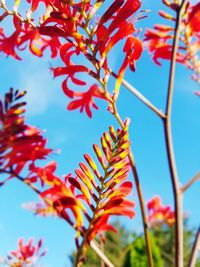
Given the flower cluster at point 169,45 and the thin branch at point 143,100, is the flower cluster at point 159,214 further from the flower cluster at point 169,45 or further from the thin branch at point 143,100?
the thin branch at point 143,100

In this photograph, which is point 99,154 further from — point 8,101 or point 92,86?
point 92,86

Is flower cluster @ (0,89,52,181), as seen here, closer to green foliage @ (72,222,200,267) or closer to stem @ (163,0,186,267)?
stem @ (163,0,186,267)

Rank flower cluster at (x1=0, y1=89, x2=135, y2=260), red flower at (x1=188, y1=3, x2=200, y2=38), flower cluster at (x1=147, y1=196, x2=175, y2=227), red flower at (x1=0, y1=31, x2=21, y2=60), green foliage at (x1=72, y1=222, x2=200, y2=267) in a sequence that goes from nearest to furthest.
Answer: flower cluster at (x1=0, y1=89, x2=135, y2=260)
red flower at (x1=0, y1=31, x2=21, y2=60)
red flower at (x1=188, y1=3, x2=200, y2=38)
flower cluster at (x1=147, y1=196, x2=175, y2=227)
green foliage at (x1=72, y1=222, x2=200, y2=267)

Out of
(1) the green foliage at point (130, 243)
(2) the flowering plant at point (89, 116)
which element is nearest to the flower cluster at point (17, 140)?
(2) the flowering plant at point (89, 116)

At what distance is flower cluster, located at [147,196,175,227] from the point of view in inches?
192

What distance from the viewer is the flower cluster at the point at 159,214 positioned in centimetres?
489

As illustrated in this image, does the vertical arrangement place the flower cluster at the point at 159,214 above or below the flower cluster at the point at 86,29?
above

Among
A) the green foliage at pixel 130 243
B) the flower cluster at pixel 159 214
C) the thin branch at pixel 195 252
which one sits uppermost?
the green foliage at pixel 130 243

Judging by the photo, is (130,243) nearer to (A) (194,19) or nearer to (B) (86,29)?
(A) (194,19)

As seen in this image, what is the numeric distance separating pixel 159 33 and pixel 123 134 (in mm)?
1698

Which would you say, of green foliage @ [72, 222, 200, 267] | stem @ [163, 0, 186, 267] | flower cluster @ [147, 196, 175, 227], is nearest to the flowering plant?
stem @ [163, 0, 186, 267]

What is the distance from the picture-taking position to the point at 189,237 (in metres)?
16.5

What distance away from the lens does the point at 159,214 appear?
4977 millimetres

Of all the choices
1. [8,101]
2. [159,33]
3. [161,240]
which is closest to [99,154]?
[8,101]
